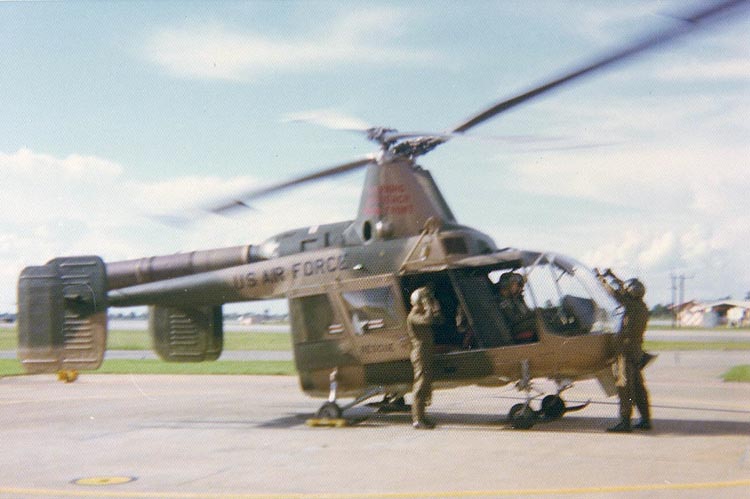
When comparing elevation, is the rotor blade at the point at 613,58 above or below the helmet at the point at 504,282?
above

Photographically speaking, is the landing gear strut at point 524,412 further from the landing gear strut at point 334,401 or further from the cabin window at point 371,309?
the landing gear strut at point 334,401

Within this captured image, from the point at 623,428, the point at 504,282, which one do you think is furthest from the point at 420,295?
the point at 623,428

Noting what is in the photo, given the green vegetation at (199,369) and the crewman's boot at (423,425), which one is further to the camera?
the green vegetation at (199,369)

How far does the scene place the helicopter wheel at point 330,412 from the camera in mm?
11883

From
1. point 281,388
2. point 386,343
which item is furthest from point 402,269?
point 281,388

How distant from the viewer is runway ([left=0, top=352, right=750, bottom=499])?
7207 mm

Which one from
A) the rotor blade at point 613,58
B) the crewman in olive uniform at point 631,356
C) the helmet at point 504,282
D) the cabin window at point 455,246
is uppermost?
the rotor blade at point 613,58

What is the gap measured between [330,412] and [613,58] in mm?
6528

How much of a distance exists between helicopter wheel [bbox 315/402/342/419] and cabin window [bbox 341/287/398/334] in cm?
114

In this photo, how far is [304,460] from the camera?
876 centimetres

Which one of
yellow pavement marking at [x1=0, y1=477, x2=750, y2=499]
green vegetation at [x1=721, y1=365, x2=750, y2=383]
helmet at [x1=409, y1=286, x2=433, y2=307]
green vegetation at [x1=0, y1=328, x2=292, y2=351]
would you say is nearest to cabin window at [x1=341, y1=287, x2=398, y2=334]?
helmet at [x1=409, y1=286, x2=433, y2=307]

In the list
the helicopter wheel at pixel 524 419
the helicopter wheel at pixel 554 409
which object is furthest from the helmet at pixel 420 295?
the helicopter wheel at pixel 554 409

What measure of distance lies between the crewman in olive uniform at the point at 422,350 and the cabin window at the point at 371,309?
47 centimetres

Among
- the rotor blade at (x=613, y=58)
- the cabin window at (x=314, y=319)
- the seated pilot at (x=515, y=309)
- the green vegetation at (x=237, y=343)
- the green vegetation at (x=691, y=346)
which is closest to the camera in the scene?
the rotor blade at (x=613, y=58)
